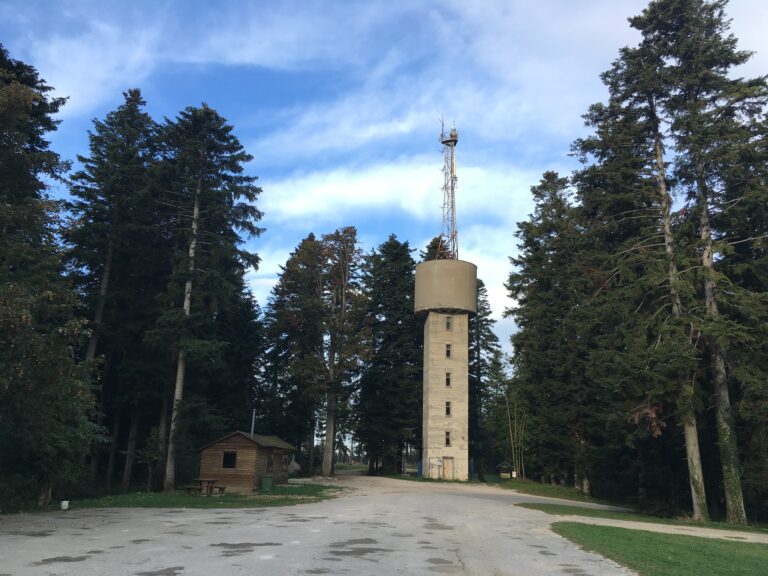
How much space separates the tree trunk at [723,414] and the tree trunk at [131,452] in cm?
3242

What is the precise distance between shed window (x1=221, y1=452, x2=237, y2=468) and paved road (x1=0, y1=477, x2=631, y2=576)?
34.8 feet

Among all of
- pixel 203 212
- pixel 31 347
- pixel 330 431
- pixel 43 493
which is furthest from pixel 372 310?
pixel 31 347

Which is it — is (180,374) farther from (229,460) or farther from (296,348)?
(296,348)

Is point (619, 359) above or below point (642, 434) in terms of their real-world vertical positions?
above

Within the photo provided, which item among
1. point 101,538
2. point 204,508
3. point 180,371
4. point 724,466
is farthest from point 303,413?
point 101,538

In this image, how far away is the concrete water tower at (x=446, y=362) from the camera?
44.7 m

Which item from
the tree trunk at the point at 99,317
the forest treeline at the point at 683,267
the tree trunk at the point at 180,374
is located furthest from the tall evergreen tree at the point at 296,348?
the forest treeline at the point at 683,267

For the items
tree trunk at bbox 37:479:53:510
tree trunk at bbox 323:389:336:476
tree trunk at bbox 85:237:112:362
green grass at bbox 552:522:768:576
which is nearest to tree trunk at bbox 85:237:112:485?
tree trunk at bbox 85:237:112:362

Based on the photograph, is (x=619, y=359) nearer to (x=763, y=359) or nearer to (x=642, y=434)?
(x=642, y=434)

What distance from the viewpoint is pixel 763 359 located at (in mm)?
23250

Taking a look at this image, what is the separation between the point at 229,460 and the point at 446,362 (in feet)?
71.6

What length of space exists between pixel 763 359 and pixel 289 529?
20.5m

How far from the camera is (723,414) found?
24.0 m

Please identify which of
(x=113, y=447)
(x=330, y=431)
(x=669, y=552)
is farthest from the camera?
(x=330, y=431)
